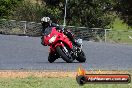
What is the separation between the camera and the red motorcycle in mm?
15828

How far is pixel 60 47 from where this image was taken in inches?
635

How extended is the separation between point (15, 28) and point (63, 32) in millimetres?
20749

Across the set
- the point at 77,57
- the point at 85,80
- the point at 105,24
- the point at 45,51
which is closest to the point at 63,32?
the point at 77,57

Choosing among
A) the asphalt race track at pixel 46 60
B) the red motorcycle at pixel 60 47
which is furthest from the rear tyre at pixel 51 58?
the asphalt race track at pixel 46 60

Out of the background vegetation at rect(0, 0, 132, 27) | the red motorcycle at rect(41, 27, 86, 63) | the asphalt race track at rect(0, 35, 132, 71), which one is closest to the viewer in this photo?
the asphalt race track at rect(0, 35, 132, 71)

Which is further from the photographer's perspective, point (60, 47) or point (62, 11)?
point (62, 11)

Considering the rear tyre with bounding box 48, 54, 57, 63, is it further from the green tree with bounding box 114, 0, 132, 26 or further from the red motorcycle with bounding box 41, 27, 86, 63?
the green tree with bounding box 114, 0, 132, 26

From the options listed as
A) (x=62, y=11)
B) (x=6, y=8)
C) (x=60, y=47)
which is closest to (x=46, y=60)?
(x=60, y=47)

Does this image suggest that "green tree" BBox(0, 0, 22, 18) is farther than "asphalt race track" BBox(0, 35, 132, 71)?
Yes

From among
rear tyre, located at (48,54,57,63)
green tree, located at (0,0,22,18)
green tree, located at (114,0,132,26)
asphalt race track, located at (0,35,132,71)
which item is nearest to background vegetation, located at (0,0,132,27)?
green tree, located at (0,0,22,18)

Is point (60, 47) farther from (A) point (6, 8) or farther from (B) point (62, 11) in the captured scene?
(A) point (6, 8)

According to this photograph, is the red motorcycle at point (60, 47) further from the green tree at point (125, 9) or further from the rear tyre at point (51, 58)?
the green tree at point (125, 9)

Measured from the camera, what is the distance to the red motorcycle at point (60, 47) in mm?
15828

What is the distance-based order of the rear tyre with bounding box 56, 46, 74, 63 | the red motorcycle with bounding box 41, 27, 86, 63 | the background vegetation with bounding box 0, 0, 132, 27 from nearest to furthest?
the red motorcycle with bounding box 41, 27, 86, 63, the rear tyre with bounding box 56, 46, 74, 63, the background vegetation with bounding box 0, 0, 132, 27
